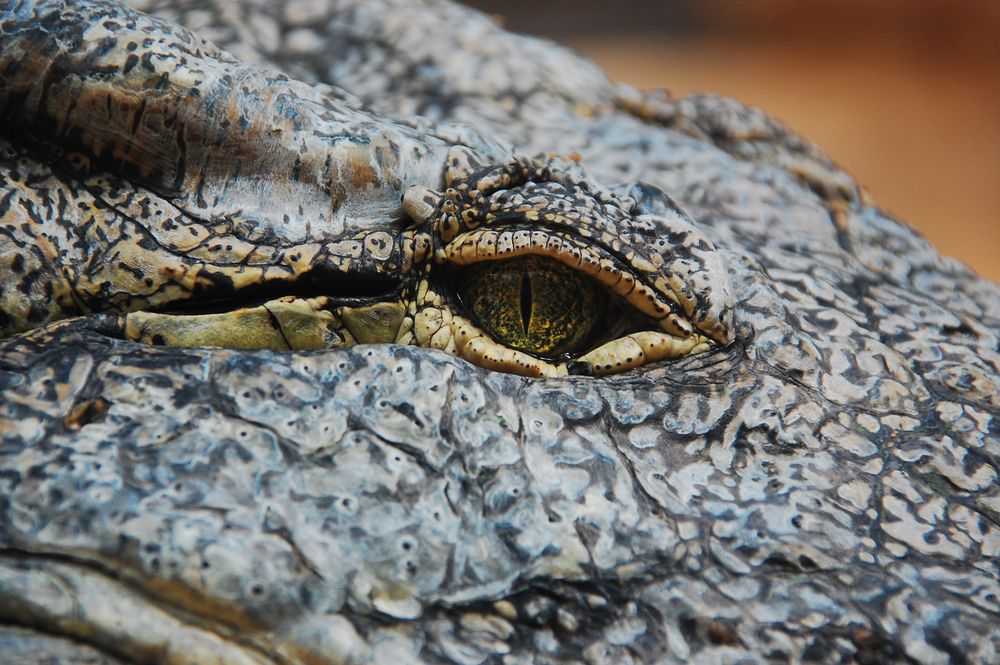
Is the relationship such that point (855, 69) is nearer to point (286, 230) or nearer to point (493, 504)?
point (286, 230)

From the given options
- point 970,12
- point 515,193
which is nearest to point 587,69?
point 515,193

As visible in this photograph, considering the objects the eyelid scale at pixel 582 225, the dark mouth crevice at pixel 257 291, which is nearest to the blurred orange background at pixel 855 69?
the eyelid scale at pixel 582 225

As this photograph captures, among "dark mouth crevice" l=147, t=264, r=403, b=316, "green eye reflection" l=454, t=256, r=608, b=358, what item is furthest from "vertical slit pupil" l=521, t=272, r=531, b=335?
"dark mouth crevice" l=147, t=264, r=403, b=316

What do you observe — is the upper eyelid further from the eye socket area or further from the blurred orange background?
the blurred orange background

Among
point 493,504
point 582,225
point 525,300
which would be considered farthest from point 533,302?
point 493,504

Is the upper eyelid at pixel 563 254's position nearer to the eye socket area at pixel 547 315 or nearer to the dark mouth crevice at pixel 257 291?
the eye socket area at pixel 547 315

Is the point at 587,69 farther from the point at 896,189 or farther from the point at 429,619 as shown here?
the point at 896,189
